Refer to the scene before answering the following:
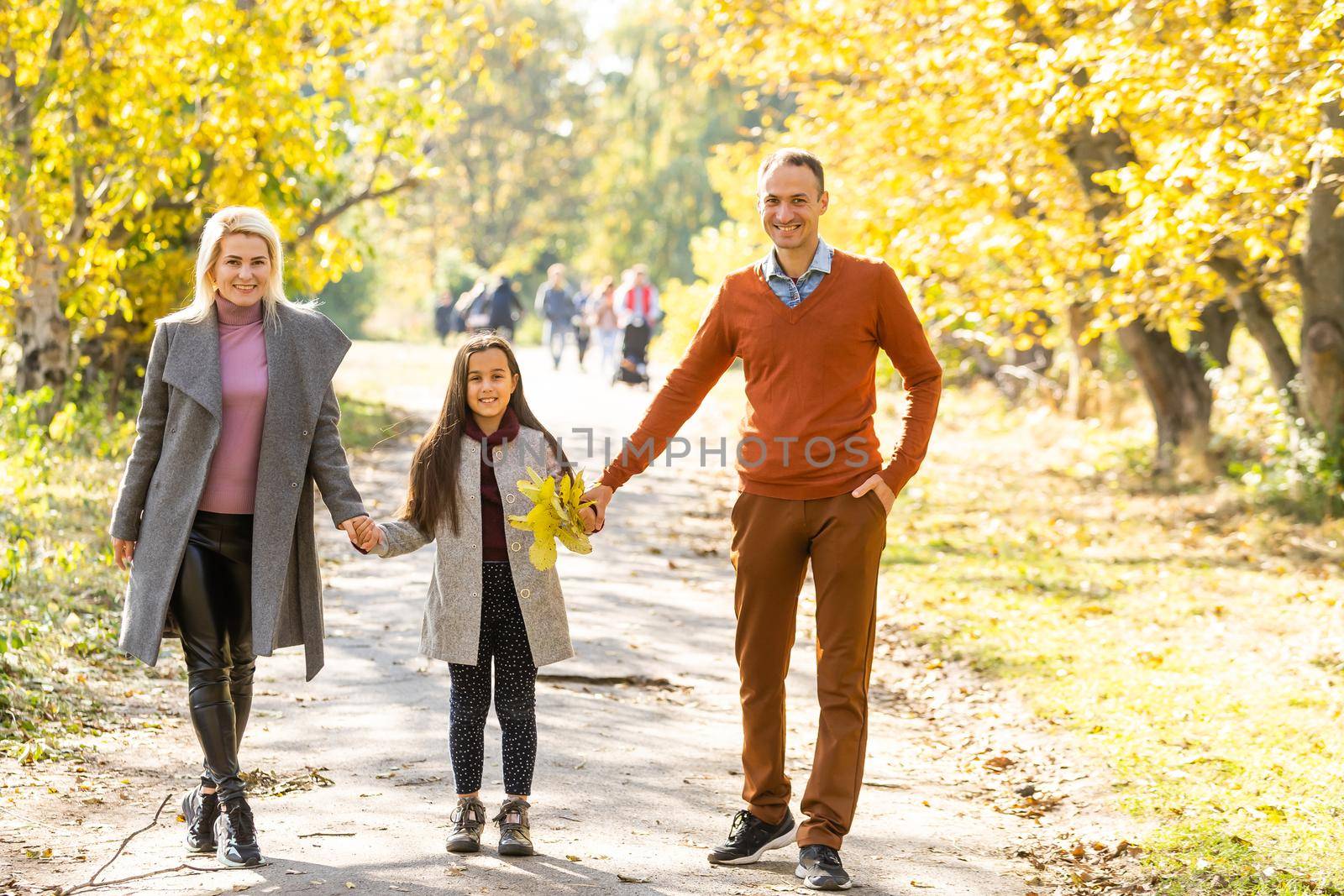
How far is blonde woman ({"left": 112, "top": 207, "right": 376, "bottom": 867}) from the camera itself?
4703mm

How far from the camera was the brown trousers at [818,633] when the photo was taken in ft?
15.4

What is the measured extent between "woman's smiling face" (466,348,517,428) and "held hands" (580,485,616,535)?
44 cm

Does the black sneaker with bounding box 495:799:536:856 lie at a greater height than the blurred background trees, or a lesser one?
lesser

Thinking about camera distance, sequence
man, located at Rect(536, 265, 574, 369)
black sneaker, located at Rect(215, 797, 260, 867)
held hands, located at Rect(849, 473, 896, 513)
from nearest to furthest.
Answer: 1. black sneaker, located at Rect(215, 797, 260, 867)
2. held hands, located at Rect(849, 473, 896, 513)
3. man, located at Rect(536, 265, 574, 369)

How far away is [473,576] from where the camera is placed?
4.89 m

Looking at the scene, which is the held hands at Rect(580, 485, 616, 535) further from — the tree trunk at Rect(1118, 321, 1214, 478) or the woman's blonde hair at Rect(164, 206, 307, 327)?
the tree trunk at Rect(1118, 321, 1214, 478)

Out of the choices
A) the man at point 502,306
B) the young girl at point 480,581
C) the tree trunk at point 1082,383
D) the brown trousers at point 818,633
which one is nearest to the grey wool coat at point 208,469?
the young girl at point 480,581

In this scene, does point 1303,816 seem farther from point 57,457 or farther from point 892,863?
point 57,457

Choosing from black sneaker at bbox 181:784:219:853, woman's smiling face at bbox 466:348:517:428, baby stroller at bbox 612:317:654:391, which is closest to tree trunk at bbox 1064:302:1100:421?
baby stroller at bbox 612:317:654:391

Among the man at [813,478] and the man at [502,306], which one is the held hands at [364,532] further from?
the man at [502,306]

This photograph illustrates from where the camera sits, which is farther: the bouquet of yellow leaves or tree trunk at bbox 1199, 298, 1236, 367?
tree trunk at bbox 1199, 298, 1236, 367

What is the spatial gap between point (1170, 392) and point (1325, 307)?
10.4 feet

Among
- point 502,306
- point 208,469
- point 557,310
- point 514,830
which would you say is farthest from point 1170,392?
point 557,310

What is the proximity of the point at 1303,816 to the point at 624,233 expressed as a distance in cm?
3924
